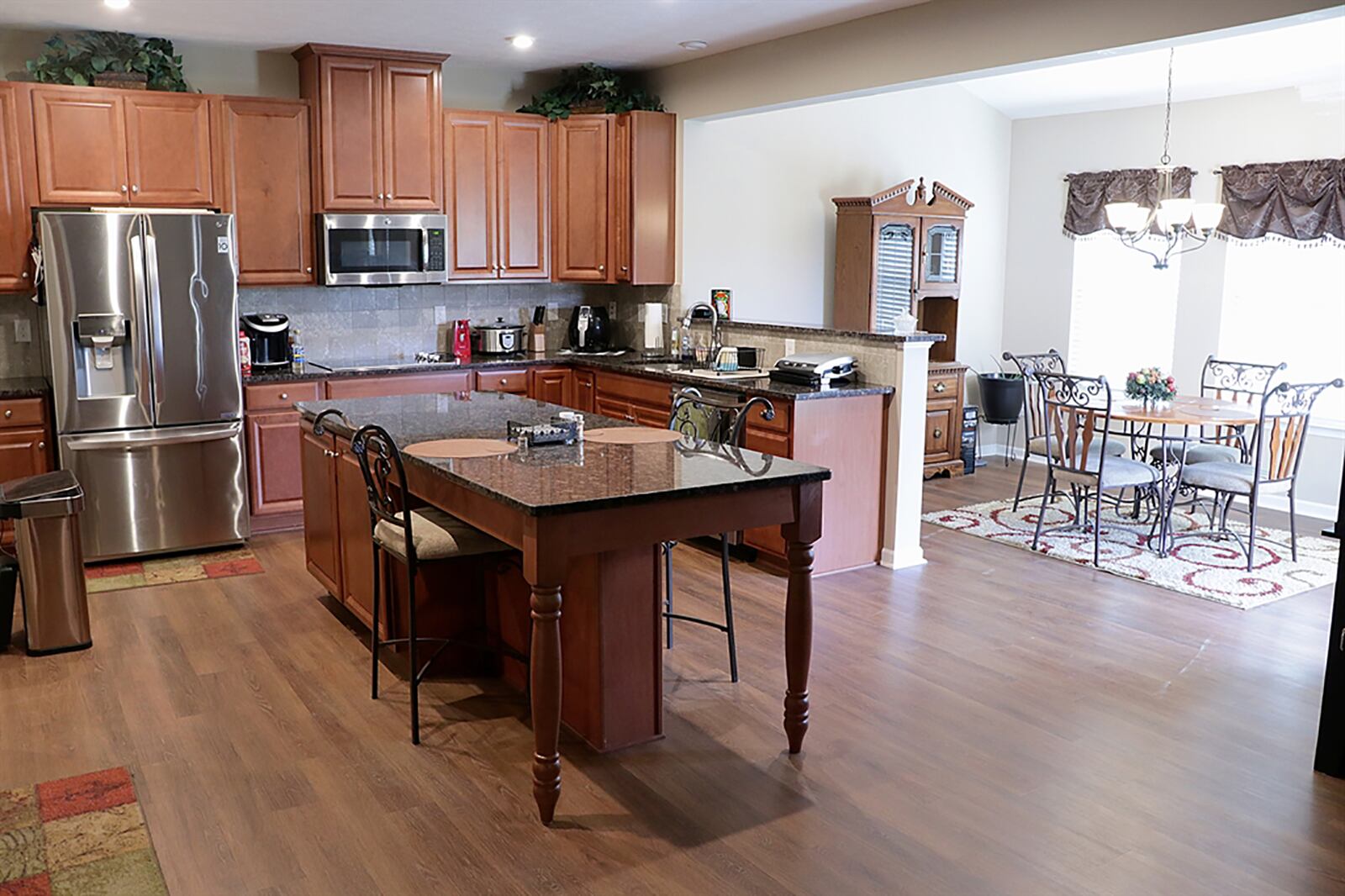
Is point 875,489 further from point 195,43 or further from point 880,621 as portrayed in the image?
point 195,43

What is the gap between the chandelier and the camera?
19.0ft

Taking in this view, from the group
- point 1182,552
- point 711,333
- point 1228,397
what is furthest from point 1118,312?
point 711,333

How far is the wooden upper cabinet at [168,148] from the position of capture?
5.35 meters

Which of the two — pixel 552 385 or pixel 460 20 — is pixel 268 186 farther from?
pixel 552 385

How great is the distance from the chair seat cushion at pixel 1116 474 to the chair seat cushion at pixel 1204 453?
0.23m

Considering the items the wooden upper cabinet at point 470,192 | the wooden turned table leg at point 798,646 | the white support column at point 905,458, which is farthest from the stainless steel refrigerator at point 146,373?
the wooden turned table leg at point 798,646

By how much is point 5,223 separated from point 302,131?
4.93 feet

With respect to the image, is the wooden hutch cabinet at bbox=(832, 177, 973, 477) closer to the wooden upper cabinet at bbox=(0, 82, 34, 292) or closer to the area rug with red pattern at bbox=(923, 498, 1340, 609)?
the area rug with red pattern at bbox=(923, 498, 1340, 609)

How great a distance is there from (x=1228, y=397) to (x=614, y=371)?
3.88 metres

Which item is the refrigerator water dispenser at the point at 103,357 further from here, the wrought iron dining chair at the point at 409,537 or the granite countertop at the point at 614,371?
the wrought iron dining chair at the point at 409,537

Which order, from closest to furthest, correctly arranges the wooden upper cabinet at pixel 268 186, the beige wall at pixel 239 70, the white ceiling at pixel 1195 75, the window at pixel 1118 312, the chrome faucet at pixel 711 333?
the beige wall at pixel 239 70 → the wooden upper cabinet at pixel 268 186 → the white ceiling at pixel 1195 75 → the chrome faucet at pixel 711 333 → the window at pixel 1118 312

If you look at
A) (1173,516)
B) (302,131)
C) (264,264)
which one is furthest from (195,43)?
(1173,516)

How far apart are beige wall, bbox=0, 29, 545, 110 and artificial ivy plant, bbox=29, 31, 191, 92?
100 mm

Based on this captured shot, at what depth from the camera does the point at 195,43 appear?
5.69 metres
